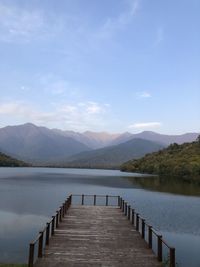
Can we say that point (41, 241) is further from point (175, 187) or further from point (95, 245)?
point (175, 187)

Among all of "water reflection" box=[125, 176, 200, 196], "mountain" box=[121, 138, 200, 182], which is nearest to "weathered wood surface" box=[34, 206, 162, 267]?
"water reflection" box=[125, 176, 200, 196]

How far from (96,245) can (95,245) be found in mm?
69

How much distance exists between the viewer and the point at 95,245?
854 inches

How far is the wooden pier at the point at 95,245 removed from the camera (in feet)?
59.1

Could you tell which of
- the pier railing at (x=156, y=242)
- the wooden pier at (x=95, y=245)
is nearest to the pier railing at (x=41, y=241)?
the wooden pier at (x=95, y=245)

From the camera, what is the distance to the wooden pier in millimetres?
18016

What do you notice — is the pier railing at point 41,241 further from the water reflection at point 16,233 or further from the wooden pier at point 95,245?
the water reflection at point 16,233

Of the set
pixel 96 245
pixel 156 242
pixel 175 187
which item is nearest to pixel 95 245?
pixel 96 245

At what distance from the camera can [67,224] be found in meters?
29.0

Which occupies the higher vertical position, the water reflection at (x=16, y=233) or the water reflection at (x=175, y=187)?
the water reflection at (x=175, y=187)

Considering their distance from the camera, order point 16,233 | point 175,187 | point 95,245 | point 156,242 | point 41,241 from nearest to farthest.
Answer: point 41,241, point 95,245, point 156,242, point 16,233, point 175,187

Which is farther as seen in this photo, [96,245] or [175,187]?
[175,187]

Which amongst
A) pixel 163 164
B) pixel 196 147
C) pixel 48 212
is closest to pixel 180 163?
pixel 163 164

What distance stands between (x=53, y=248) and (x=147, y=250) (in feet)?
18.1
